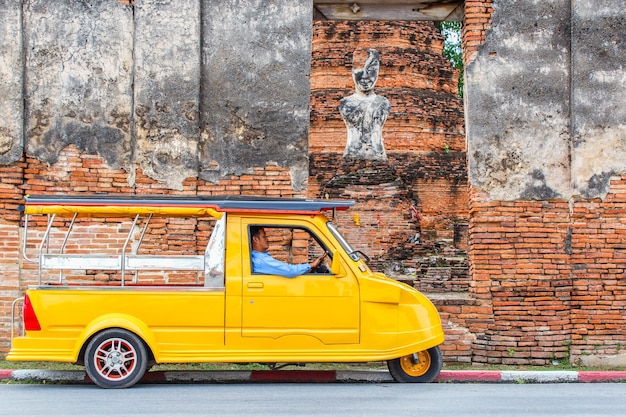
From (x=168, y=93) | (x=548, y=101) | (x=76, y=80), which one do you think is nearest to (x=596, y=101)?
(x=548, y=101)

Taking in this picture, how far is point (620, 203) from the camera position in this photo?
978cm

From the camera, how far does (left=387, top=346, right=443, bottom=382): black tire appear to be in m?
7.77

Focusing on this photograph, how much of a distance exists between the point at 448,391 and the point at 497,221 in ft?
9.39

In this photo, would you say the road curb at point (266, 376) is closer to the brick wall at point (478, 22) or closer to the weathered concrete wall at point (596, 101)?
the weathered concrete wall at point (596, 101)

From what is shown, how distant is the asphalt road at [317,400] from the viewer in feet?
20.5

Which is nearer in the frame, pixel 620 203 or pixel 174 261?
pixel 174 261

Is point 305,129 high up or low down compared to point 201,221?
up

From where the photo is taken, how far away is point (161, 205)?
753 centimetres

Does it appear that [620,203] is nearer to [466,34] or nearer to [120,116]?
[466,34]

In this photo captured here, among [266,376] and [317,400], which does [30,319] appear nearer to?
[266,376]

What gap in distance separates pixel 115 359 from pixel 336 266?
73.0 inches

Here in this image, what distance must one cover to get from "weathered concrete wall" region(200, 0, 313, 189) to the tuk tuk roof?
82.7 inches

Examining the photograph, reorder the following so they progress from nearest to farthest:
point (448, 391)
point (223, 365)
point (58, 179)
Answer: point (448, 391)
point (223, 365)
point (58, 179)

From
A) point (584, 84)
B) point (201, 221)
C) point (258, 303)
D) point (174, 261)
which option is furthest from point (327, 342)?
point (584, 84)
